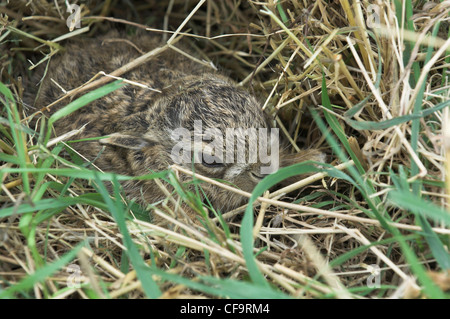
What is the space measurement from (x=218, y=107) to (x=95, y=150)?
3.79 feet

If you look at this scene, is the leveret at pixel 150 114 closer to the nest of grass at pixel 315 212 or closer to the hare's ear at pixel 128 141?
the hare's ear at pixel 128 141

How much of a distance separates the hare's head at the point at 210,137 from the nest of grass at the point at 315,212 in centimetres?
28

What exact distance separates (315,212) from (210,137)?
0.88 m

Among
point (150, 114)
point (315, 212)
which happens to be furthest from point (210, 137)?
point (315, 212)

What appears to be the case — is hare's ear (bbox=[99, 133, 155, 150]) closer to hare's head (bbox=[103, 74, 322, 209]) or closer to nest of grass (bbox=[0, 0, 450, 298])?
hare's head (bbox=[103, 74, 322, 209])

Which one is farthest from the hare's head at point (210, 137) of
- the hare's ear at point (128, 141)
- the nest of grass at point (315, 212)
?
the nest of grass at point (315, 212)

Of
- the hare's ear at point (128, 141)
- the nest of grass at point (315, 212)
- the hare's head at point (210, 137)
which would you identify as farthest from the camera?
the hare's ear at point (128, 141)

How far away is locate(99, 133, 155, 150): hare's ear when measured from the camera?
3.43 m

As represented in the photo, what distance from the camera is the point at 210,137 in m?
3.22

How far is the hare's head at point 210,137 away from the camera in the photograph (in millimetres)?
3215

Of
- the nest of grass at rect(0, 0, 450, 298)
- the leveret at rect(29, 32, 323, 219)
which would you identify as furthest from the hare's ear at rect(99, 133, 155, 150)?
the nest of grass at rect(0, 0, 450, 298)

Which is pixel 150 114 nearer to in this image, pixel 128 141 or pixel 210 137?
pixel 128 141
